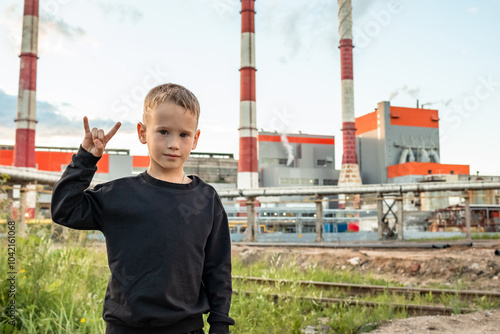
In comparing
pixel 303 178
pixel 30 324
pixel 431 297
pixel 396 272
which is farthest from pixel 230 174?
pixel 30 324

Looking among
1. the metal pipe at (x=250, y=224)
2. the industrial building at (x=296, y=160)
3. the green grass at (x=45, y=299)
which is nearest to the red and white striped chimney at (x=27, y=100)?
the metal pipe at (x=250, y=224)

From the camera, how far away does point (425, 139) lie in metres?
39.6

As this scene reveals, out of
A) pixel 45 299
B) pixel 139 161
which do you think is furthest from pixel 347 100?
pixel 45 299

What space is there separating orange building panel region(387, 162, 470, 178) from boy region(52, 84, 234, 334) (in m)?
36.4

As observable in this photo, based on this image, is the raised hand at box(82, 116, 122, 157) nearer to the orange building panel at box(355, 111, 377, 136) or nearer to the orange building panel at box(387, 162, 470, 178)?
the orange building panel at box(387, 162, 470, 178)

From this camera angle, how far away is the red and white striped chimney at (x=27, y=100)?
26.7 m

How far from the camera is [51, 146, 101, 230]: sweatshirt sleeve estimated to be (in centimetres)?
150

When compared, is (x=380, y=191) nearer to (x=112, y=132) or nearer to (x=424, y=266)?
(x=424, y=266)

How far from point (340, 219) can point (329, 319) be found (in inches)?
795

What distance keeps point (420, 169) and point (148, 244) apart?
122ft

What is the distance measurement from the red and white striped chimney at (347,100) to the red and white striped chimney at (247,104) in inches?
274

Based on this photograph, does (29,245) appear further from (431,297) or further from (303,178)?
(303,178)

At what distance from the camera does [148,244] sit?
152 centimetres

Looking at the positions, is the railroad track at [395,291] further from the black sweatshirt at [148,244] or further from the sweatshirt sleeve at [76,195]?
the sweatshirt sleeve at [76,195]
